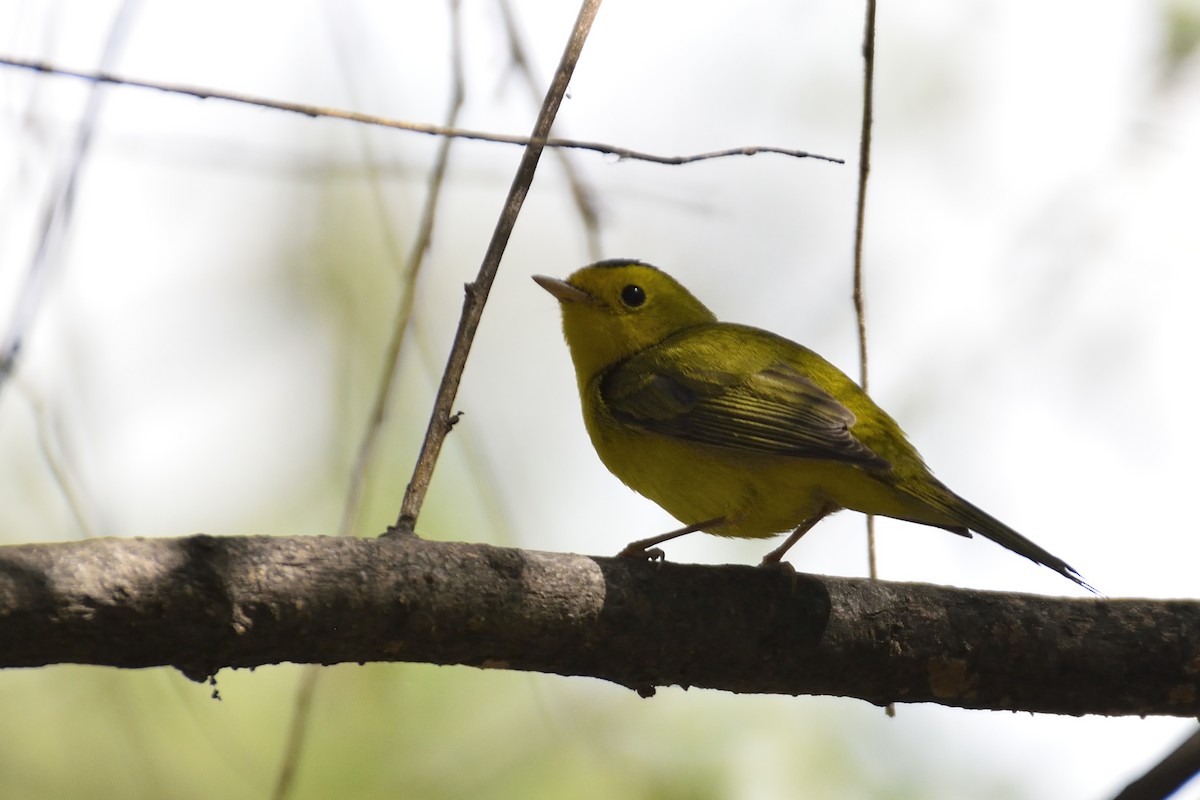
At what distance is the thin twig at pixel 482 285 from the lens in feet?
7.85

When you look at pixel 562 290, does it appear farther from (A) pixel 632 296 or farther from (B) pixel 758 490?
(B) pixel 758 490

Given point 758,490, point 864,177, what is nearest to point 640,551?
point 758,490

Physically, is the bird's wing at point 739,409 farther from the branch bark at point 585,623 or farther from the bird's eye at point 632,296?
the branch bark at point 585,623

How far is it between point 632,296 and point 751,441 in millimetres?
1355

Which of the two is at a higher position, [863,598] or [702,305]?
[702,305]

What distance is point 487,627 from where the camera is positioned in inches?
92.3

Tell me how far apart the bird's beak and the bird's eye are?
155 mm

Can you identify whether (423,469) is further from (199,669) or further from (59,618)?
(59,618)

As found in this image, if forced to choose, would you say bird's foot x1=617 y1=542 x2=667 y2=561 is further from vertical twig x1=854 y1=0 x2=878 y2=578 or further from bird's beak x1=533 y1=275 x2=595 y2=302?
bird's beak x1=533 y1=275 x2=595 y2=302

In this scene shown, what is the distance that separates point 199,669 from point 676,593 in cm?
110

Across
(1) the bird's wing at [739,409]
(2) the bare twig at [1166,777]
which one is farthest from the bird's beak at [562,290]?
(2) the bare twig at [1166,777]

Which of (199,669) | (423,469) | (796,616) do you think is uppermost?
(423,469)

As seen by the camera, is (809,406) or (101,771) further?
(101,771)

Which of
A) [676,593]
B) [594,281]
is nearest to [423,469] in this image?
[676,593]
